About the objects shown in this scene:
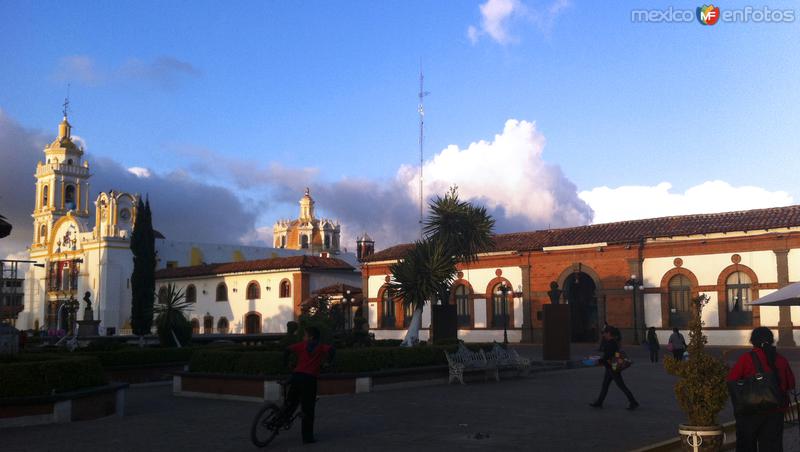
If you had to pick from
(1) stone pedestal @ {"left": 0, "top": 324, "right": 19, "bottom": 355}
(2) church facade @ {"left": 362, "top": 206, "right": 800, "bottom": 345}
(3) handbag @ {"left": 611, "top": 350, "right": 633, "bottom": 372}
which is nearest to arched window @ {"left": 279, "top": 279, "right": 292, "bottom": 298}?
(2) church facade @ {"left": 362, "top": 206, "right": 800, "bottom": 345}

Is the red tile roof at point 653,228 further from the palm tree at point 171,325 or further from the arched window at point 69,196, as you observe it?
the arched window at point 69,196

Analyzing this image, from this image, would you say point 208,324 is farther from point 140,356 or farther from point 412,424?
point 412,424

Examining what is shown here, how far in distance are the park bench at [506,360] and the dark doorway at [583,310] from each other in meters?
20.3

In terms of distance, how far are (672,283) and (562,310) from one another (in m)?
12.4

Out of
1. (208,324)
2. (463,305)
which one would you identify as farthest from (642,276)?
(208,324)

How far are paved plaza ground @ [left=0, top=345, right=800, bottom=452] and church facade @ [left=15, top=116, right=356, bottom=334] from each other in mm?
52373

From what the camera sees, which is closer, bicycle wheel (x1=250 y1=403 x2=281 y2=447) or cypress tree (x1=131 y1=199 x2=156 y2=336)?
bicycle wheel (x1=250 y1=403 x2=281 y2=447)

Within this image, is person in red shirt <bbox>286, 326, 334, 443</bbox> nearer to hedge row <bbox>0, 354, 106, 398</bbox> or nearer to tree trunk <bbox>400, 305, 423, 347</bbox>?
hedge row <bbox>0, 354, 106, 398</bbox>

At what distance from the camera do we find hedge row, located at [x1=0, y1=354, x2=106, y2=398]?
11.7 meters

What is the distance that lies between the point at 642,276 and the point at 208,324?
1296 inches

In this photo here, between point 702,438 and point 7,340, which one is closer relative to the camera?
point 702,438

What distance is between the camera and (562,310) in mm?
25031

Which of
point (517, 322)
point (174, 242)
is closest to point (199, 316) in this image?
point (174, 242)

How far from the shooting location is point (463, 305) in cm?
4269
